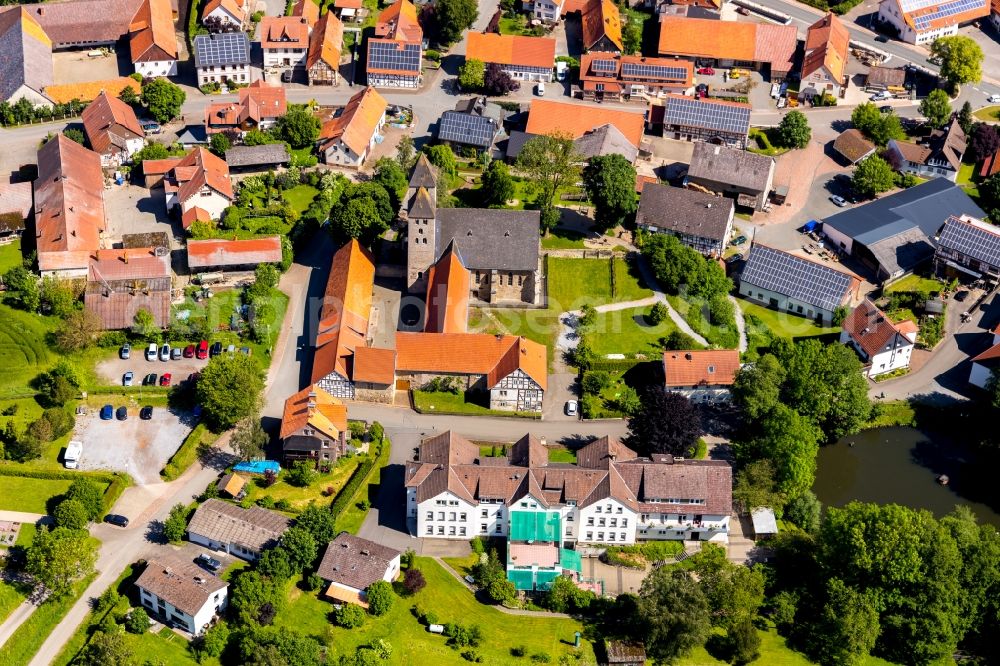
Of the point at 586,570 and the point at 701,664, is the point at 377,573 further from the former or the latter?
the point at 701,664

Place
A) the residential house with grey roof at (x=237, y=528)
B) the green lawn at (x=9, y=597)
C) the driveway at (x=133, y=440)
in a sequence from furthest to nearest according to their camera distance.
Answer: the driveway at (x=133, y=440)
the residential house with grey roof at (x=237, y=528)
the green lawn at (x=9, y=597)

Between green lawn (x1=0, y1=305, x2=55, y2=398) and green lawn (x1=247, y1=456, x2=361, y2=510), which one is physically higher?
green lawn (x1=0, y1=305, x2=55, y2=398)

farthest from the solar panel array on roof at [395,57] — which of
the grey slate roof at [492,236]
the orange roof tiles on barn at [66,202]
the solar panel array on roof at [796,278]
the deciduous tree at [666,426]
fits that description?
the deciduous tree at [666,426]

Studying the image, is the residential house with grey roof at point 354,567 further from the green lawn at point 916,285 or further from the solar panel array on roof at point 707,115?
the solar panel array on roof at point 707,115

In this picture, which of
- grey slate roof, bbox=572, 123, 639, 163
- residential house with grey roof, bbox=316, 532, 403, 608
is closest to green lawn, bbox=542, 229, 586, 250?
grey slate roof, bbox=572, 123, 639, 163

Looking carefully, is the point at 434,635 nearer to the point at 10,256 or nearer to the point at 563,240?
the point at 563,240

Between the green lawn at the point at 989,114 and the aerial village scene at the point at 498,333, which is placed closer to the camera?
the aerial village scene at the point at 498,333

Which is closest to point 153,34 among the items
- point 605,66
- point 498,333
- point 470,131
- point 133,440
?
point 470,131

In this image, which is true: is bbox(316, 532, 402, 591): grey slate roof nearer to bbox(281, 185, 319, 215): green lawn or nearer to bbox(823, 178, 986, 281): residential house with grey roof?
bbox(281, 185, 319, 215): green lawn
